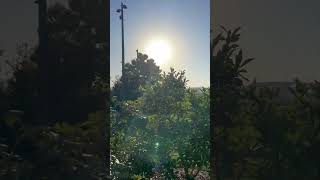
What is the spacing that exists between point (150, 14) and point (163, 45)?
0.21 meters

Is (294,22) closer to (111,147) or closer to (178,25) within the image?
(178,25)

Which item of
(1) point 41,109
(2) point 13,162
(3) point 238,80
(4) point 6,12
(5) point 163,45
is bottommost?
(2) point 13,162

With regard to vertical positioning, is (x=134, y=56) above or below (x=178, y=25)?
below

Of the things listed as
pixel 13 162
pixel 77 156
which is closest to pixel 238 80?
pixel 77 156

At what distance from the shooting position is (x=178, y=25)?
2.81m

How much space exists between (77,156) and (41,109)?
0.38 metres

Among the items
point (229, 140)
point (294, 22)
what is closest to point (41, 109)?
point (229, 140)

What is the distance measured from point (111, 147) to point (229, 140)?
2.54 ft

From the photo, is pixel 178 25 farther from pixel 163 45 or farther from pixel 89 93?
pixel 89 93

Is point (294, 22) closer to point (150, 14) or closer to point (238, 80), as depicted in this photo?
point (238, 80)

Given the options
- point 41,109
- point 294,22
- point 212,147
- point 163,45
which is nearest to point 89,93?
point 41,109

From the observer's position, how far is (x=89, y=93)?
283 centimetres

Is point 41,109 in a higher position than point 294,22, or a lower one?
lower

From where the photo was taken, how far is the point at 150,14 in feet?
9.24
